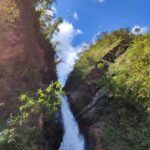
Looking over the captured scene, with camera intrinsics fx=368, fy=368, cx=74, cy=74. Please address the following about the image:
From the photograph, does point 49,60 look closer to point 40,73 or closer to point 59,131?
point 40,73

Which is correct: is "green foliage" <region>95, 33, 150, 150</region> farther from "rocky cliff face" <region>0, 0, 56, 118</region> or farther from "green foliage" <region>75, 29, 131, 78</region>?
"rocky cliff face" <region>0, 0, 56, 118</region>

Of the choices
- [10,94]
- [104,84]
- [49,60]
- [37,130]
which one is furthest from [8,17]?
[49,60]

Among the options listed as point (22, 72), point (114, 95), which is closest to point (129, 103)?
point (114, 95)

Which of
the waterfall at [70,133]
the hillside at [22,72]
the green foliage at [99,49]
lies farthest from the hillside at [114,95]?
the hillside at [22,72]

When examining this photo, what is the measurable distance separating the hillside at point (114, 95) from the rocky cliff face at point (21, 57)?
252cm

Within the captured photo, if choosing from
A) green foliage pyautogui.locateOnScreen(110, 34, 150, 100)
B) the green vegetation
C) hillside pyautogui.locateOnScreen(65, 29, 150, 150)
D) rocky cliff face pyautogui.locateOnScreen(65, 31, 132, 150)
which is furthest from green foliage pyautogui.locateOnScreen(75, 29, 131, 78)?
the green vegetation

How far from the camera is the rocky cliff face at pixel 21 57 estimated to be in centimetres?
1720

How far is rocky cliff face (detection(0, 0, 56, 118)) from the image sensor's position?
1720 cm

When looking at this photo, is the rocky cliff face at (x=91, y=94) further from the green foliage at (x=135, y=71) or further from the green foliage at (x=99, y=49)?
the green foliage at (x=135, y=71)

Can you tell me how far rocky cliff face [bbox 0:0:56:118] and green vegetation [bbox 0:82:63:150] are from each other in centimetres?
110

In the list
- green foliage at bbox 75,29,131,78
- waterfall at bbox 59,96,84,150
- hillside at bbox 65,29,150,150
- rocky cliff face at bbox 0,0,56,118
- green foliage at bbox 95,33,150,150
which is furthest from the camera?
green foliage at bbox 75,29,131,78

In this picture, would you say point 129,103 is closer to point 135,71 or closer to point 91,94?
point 135,71

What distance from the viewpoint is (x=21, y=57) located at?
19406mm

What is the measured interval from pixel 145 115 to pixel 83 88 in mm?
5727
